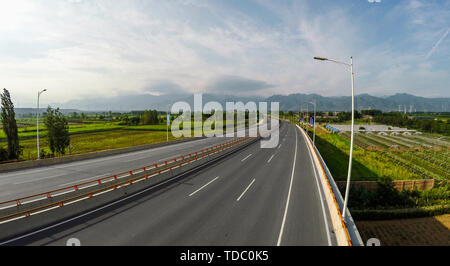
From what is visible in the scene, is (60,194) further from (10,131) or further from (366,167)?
(366,167)

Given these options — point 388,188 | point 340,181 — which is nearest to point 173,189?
point 340,181

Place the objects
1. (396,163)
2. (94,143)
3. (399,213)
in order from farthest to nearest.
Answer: (94,143)
(396,163)
(399,213)

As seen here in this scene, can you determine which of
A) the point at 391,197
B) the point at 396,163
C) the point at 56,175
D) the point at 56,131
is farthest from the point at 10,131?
the point at 396,163

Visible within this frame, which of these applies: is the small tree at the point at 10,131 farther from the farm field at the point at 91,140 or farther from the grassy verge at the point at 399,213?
the grassy verge at the point at 399,213

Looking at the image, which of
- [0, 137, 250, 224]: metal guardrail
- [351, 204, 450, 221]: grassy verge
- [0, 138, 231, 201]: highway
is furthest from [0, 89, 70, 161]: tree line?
[351, 204, 450, 221]: grassy verge

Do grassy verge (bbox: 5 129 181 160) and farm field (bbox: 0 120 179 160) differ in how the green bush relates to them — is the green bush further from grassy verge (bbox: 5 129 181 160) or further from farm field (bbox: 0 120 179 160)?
grassy verge (bbox: 5 129 181 160)

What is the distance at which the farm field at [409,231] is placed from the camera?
17.8 metres

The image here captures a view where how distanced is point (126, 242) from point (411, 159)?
174ft

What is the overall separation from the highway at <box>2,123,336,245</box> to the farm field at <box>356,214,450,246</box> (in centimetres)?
791

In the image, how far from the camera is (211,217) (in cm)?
1089

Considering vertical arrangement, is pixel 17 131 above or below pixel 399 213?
above

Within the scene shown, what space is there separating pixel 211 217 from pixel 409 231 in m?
21.0

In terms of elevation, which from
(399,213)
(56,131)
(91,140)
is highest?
(56,131)

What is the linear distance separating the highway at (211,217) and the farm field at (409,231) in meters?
7.91
